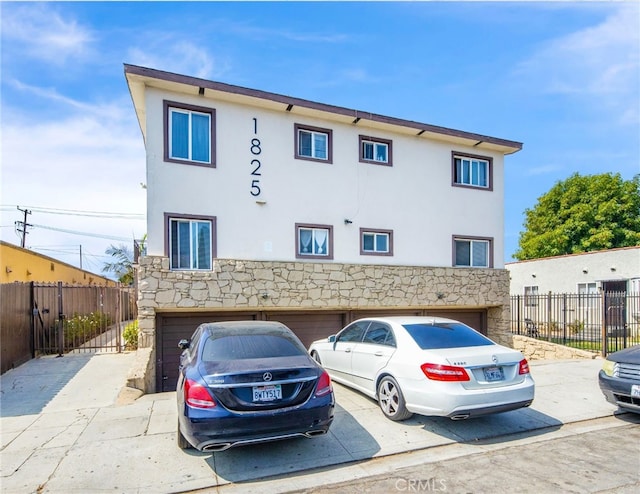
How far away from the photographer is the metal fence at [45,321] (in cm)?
844

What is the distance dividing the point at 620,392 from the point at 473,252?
758 cm

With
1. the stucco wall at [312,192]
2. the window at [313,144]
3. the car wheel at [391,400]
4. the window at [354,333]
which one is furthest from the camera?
the window at [313,144]

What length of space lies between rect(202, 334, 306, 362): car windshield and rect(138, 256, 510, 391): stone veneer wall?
3841mm

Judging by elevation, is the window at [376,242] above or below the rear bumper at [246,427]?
above

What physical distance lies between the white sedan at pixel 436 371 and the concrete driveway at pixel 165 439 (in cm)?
45

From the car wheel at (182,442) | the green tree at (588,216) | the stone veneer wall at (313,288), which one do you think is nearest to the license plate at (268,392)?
the car wheel at (182,442)

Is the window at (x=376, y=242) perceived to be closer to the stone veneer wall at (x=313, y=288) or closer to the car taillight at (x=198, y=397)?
the stone veneer wall at (x=313, y=288)

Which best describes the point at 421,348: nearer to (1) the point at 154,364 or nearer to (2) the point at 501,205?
(1) the point at 154,364

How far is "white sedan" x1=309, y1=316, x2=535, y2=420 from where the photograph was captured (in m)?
4.96

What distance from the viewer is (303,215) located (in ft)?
35.7

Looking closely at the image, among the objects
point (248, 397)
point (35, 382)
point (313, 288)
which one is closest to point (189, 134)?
point (313, 288)

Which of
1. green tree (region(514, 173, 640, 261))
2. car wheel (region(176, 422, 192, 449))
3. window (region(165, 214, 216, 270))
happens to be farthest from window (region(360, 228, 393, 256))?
green tree (region(514, 173, 640, 261))

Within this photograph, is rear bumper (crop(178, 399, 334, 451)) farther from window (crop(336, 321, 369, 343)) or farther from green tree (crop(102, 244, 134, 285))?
green tree (crop(102, 244, 134, 285))

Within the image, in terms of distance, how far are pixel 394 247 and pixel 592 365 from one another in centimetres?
592
